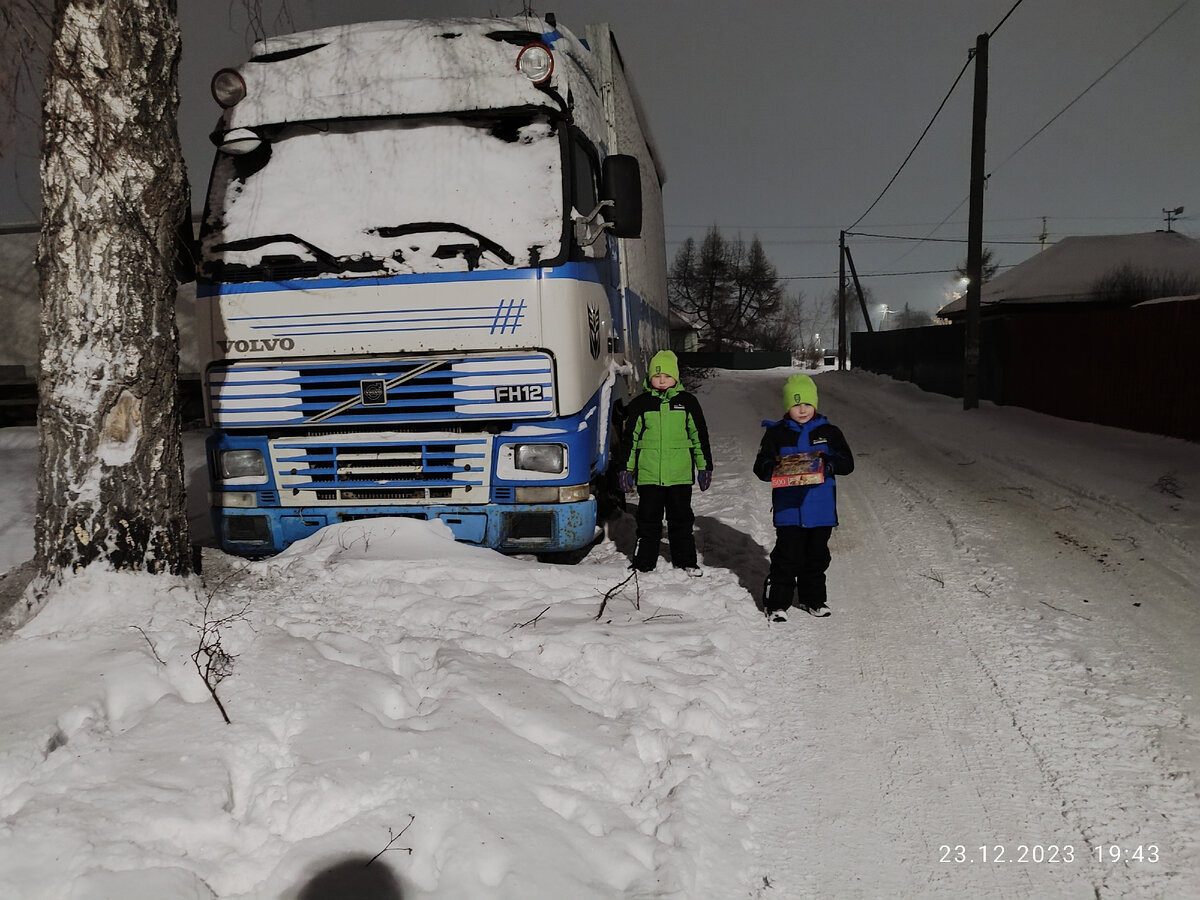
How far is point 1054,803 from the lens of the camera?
8.89ft

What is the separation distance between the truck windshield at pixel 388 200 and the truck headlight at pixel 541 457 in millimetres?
1129

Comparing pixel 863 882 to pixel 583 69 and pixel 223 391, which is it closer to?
pixel 223 391

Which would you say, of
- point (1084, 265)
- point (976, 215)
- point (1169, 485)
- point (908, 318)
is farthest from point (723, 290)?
point (908, 318)

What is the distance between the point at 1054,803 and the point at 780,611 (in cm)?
193

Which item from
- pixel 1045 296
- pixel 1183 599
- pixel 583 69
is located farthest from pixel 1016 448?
pixel 1045 296

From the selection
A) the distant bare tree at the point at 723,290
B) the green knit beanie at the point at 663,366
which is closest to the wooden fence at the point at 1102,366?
the green knit beanie at the point at 663,366

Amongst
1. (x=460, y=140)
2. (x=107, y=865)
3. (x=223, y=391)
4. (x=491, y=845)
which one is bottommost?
(x=491, y=845)

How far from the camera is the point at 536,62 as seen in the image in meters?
4.84

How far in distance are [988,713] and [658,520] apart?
2.39 metres

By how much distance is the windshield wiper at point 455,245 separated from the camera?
4.63 m

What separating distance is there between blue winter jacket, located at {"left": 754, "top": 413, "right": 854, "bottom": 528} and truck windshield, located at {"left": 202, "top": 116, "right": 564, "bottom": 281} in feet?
5.96

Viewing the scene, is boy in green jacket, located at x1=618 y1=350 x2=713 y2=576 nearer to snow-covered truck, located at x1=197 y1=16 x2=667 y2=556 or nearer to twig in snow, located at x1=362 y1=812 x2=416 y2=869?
snow-covered truck, located at x1=197 y1=16 x2=667 y2=556
